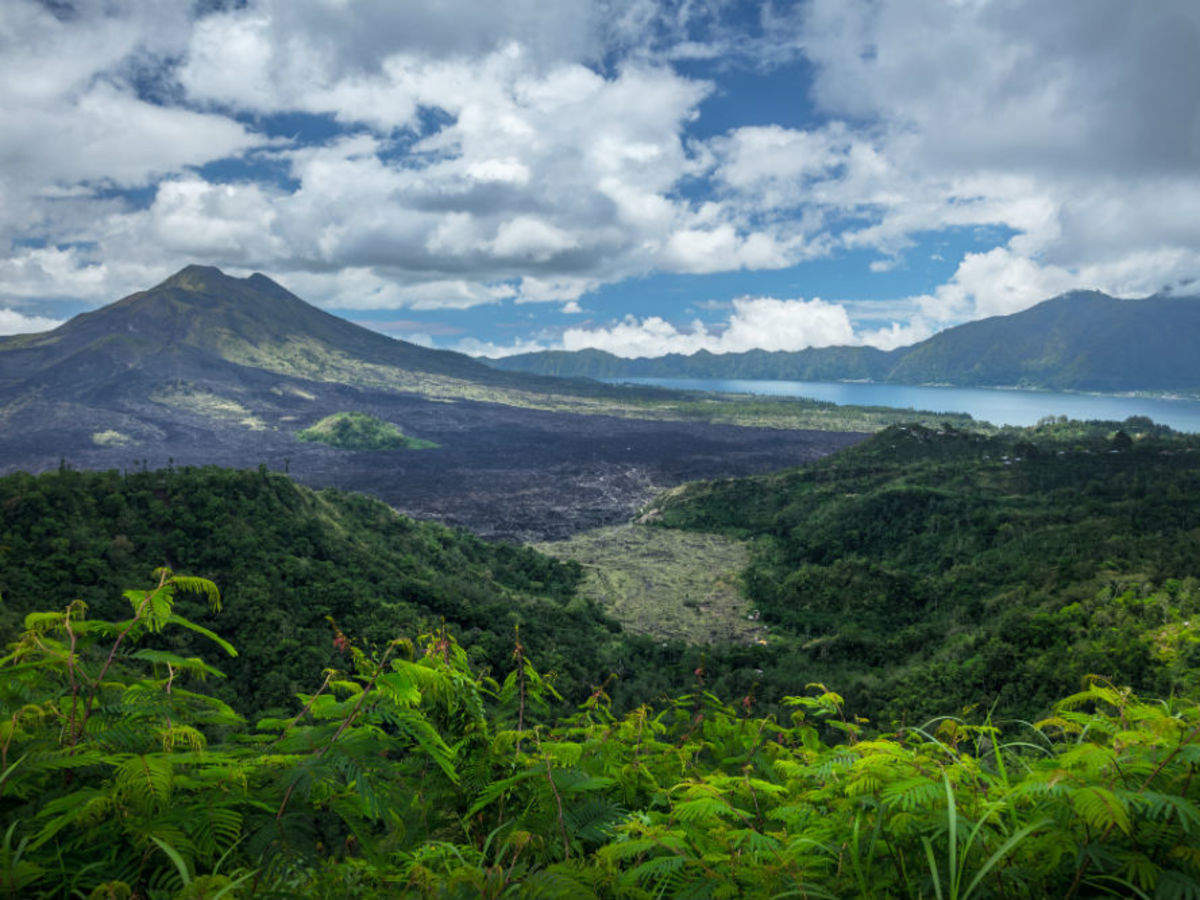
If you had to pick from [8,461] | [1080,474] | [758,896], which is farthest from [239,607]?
[8,461]

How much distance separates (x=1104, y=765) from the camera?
2111 millimetres

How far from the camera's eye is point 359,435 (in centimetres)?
9538

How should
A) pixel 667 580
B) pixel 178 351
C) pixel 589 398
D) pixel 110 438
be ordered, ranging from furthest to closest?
pixel 589 398
pixel 178 351
pixel 110 438
pixel 667 580

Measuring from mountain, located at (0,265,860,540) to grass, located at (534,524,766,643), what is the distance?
649 centimetres

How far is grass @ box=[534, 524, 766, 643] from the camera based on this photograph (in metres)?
24.0

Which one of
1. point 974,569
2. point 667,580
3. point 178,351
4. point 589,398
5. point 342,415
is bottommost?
point 667,580

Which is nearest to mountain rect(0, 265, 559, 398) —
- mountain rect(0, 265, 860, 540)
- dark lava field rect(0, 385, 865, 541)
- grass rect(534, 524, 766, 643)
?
mountain rect(0, 265, 860, 540)

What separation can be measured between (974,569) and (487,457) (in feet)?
234

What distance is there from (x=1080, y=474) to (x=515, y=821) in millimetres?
41875

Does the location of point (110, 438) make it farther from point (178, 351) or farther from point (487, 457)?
point (178, 351)

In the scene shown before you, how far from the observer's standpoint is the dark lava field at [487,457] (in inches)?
2186

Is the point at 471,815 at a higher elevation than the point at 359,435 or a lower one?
higher

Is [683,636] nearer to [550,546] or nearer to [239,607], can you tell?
[239,607]

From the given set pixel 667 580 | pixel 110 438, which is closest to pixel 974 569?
pixel 667 580
